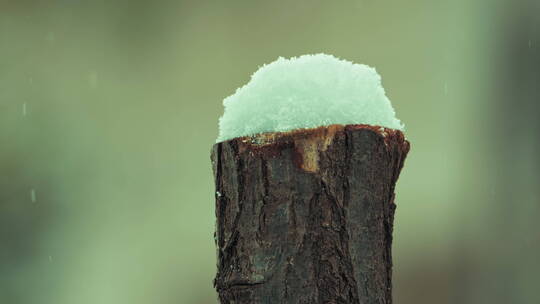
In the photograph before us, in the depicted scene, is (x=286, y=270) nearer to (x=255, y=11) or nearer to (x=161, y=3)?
(x=255, y=11)

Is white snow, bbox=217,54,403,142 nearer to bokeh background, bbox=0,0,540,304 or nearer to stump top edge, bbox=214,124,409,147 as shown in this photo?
stump top edge, bbox=214,124,409,147

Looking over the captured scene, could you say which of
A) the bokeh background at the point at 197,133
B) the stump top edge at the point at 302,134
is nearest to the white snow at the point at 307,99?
the stump top edge at the point at 302,134

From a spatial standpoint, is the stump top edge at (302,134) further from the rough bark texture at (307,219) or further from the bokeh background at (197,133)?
the bokeh background at (197,133)

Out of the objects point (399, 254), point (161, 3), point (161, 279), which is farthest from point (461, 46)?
point (161, 279)

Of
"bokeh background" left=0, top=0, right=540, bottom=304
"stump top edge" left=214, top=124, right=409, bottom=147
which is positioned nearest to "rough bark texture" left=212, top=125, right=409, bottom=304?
"stump top edge" left=214, top=124, right=409, bottom=147

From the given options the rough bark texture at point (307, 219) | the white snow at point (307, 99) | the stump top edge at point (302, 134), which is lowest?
the rough bark texture at point (307, 219)

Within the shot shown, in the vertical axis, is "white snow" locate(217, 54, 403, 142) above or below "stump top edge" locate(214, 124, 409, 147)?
above
